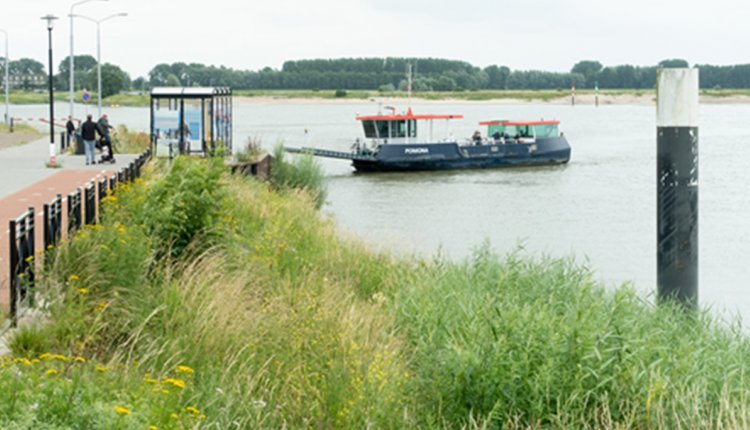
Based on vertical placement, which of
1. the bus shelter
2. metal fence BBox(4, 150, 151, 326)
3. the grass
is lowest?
metal fence BBox(4, 150, 151, 326)

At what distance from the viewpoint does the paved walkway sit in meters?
15.1

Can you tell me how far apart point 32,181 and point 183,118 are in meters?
7.14

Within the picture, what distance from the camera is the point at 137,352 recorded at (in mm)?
9344

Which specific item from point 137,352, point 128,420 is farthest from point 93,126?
point 128,420

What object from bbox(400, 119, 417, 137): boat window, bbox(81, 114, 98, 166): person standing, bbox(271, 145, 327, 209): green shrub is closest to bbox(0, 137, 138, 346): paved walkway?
bbox(81, 114, 98, 166): person standing

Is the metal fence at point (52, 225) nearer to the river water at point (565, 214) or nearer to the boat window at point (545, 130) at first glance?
the river water at point (565, 214)

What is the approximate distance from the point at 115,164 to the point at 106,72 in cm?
9998

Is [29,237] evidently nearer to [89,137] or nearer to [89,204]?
[89,204]

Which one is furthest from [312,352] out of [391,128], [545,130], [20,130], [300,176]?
[20,130]

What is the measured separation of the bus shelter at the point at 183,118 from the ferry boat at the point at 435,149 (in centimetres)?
1895

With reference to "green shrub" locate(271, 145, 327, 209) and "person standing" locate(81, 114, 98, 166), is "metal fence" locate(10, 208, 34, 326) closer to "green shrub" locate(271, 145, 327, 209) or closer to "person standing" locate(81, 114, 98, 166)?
"green shrub" locate(271, 145, 327, 209)

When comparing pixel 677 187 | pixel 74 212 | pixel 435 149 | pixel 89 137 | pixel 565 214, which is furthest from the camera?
pixel 435 149

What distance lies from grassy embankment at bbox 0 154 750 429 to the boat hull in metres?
42.4

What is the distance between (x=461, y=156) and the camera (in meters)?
57.7
